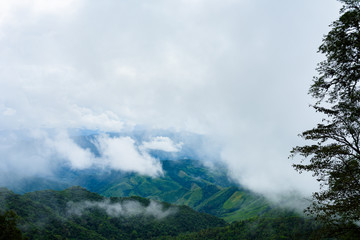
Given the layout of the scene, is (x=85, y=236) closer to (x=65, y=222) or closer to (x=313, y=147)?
(x=65, y=222)

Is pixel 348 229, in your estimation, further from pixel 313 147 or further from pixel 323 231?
pixel 313 147

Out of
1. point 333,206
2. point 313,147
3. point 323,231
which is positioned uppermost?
point 313,147

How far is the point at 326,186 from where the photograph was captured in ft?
42.4

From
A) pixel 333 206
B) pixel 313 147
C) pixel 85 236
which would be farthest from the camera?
pixel 85 236

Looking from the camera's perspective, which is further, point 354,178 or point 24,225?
point 24,225

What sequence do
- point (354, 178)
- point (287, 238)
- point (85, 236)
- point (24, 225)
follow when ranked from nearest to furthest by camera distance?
point (354, 178)
point (24, 225)
point (287, 238)
point (85, 236)

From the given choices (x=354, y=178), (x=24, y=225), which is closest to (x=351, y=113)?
(x=354, y=178)

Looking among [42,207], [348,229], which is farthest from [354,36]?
[42,207]

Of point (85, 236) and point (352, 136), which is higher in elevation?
point (352, 136)

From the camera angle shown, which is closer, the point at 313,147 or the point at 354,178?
the point at 354,178

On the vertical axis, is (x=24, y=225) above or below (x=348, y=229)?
below

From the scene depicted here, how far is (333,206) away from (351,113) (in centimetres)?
610

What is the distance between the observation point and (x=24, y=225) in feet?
481

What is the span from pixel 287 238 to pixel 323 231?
699 feet
